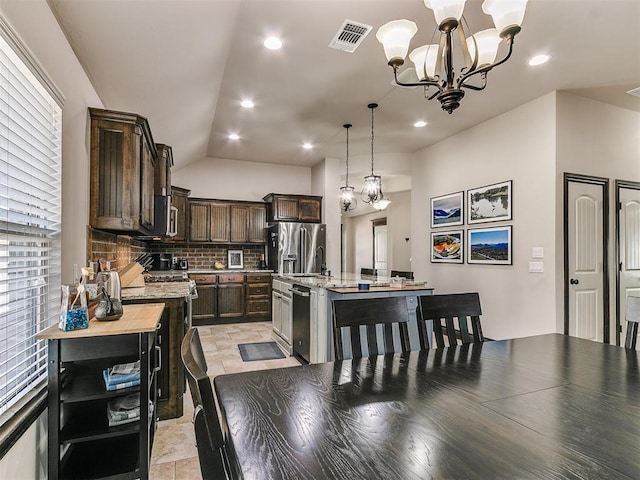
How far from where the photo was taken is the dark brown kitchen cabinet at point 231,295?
5.95 metres

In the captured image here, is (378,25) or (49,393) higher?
(378,25)

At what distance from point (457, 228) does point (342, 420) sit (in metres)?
4.65

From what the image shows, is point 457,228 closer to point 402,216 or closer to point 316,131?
point 316,131

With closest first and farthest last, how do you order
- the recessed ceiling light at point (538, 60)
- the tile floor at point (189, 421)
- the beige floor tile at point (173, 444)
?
the tile floor at point (189, 421) < the beige floor tile at point (173, 444) < the recessed ceiling light at point (538, 60)

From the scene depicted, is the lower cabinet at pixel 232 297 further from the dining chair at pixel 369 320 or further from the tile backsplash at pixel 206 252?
the dining chair at pixel 369 320

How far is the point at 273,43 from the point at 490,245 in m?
3.57

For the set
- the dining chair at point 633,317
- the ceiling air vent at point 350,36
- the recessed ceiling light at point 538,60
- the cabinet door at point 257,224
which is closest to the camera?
the dining chair at point 633,317

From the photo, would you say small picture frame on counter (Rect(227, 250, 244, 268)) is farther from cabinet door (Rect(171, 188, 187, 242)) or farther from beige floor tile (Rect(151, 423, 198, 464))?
beige floor tile (Rect(151, 423, 198, 464))

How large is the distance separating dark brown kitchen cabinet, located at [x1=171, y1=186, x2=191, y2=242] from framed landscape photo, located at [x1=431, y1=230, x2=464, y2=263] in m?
4.20

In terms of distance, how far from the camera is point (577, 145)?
13.1 feet

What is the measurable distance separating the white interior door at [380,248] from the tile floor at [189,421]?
5.27 meters

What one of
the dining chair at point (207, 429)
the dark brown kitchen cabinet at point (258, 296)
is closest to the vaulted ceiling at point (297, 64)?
the dining chair at point (207, 429)

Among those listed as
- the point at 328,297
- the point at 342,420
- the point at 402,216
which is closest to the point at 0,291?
the point at 342,420

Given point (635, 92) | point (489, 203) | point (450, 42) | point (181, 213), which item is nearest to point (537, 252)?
point (489, 203)
